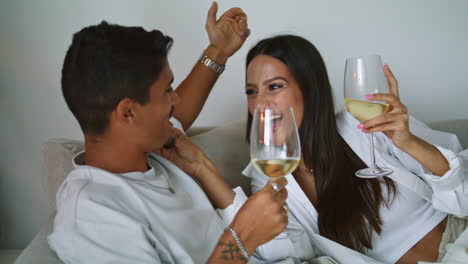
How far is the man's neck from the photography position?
1277 millimetres

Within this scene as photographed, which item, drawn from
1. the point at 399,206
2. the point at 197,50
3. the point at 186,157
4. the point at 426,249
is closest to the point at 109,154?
the point at 186,157

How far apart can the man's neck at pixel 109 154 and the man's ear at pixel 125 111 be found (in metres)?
0.07

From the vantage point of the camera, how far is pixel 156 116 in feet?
4.20

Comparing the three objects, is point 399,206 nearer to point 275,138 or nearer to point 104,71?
point 275,138

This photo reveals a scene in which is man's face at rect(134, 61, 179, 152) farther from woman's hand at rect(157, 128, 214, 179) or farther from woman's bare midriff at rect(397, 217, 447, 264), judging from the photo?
woman's bare midriff at rect(397, 217, 447, 264)

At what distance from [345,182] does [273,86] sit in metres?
0.45

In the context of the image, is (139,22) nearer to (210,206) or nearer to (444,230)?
(210,206)

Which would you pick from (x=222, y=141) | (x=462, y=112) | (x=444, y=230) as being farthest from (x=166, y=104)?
(x=462, y=112)

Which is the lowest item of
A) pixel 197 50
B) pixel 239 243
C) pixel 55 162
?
pixel 239 243

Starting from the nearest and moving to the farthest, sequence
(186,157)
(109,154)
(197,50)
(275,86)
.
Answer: (109,154), (186,157), (275,86), (197,50)

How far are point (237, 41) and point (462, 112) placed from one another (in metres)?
1.69

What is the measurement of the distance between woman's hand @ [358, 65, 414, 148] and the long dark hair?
0.95 ft

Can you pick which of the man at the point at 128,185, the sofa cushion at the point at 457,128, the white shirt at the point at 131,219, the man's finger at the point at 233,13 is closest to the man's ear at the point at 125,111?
the man at the point at 128,185

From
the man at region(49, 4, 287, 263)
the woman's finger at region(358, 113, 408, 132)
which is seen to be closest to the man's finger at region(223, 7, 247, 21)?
the man at region(49, 4, 287, 263)
